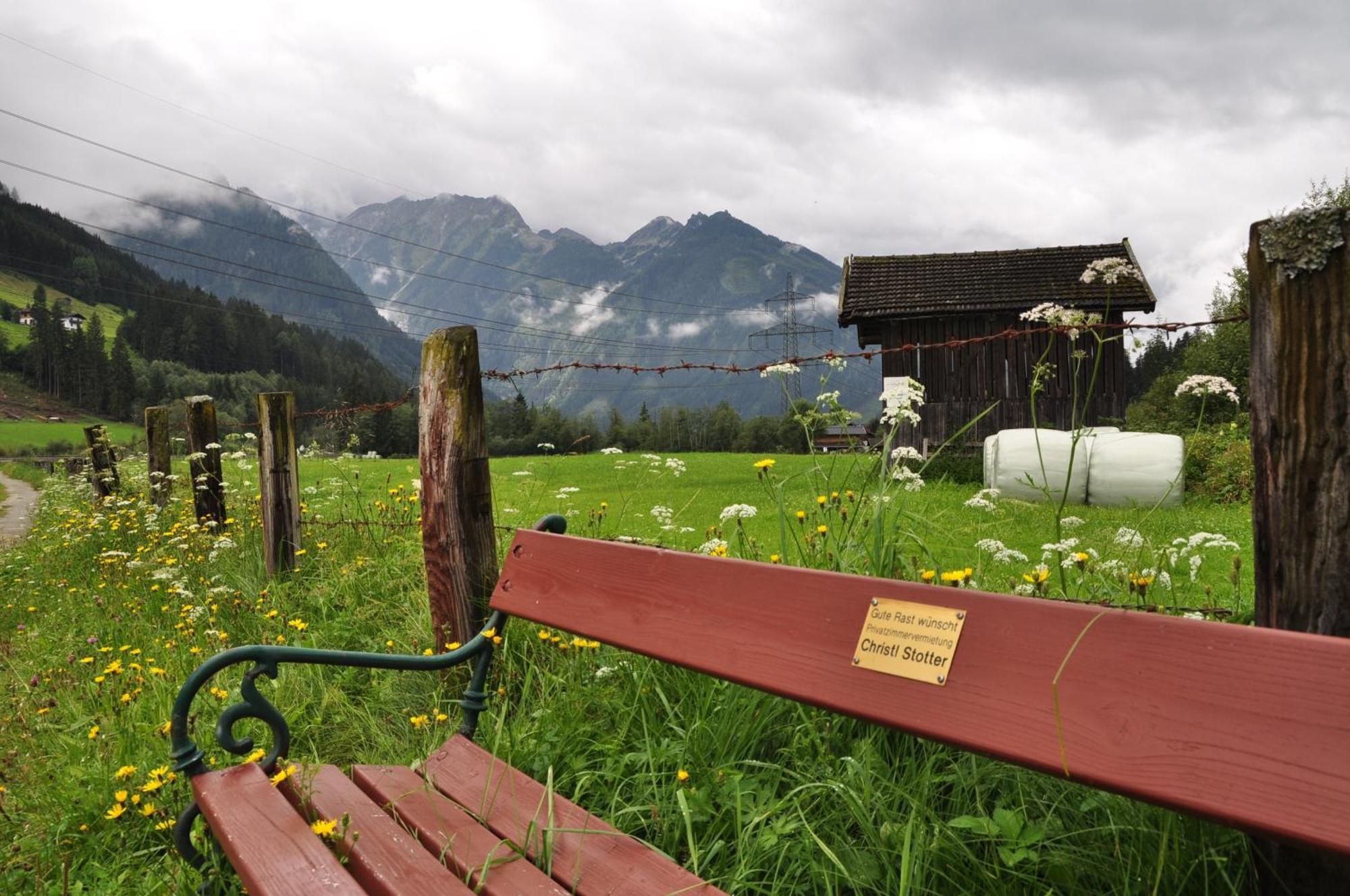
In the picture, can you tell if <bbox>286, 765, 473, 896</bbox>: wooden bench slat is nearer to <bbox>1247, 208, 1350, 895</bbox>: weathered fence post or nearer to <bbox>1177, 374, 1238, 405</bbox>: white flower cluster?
<bbox>1247, 208, 1350, 895</bbox>: weathered fence post

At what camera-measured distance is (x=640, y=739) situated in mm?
2629

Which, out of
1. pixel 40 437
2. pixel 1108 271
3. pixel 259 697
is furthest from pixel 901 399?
pixel 40 437

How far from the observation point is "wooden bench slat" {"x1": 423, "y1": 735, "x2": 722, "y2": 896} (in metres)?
1.72

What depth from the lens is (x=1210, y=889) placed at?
168cm

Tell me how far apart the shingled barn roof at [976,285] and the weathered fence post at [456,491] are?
16.7m

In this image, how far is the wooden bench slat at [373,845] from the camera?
1747 mm

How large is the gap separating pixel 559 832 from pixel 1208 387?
7.09ft

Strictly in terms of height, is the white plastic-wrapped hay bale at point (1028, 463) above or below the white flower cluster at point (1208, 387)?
below

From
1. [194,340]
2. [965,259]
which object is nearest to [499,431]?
[965,259]

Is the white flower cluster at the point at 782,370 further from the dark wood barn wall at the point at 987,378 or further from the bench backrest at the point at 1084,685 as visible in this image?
the dark wood barn wall at the point at 987,378

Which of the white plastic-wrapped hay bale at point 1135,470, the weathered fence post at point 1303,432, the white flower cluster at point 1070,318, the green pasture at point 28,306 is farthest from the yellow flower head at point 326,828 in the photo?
the green pasture at point 28,306

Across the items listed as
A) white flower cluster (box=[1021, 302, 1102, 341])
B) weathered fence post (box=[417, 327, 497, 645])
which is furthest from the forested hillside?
white flower cluster (box=[1021, 302, 1102, 341])

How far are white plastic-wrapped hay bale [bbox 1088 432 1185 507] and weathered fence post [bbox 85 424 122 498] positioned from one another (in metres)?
12.6

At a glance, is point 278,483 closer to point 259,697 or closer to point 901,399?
point 259,697
